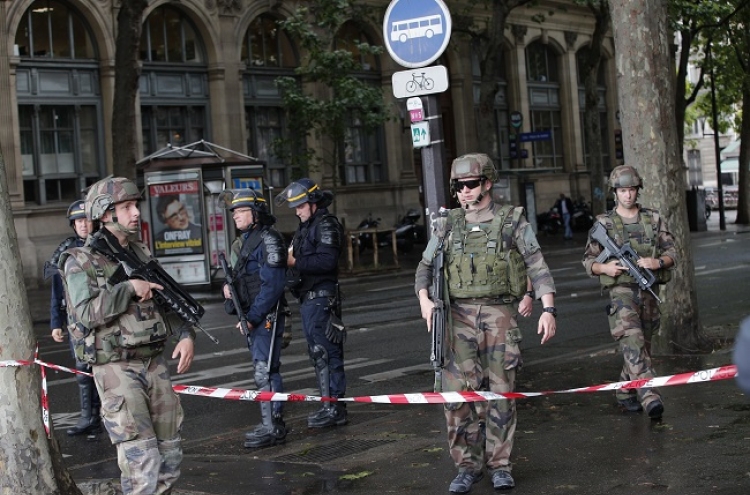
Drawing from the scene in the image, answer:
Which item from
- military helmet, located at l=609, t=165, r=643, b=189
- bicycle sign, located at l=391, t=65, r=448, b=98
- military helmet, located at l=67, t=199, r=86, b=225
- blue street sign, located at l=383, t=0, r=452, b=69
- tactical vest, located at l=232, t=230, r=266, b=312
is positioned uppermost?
blue street sign, located at l=383, t=0, r=452, b=69

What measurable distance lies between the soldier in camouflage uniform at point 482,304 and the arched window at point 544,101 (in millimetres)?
42418

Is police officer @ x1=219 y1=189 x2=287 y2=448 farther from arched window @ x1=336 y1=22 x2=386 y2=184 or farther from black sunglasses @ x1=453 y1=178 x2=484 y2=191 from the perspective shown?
arched window @ x1=336 y1=22 x2=386 y2=184

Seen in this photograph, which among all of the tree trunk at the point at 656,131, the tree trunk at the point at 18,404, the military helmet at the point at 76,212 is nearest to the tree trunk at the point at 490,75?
the tree trunk at the point at 656,131

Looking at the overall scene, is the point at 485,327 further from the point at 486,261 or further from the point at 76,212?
the point at 76,212

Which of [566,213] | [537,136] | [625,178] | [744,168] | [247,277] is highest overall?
[537,136]

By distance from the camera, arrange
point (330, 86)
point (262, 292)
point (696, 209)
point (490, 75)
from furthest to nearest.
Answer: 1. point (696, 209)
2. point (490, 75)
3. point (330, 86)
4. point (262, 292)

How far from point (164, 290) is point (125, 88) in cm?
1866

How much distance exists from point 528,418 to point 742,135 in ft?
131

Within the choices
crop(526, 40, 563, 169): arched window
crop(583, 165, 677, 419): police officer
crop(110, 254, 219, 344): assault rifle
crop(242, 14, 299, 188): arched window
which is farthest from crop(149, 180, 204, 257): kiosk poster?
crop(526, 40, 563, 169): arched window

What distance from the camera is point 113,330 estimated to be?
237 inches

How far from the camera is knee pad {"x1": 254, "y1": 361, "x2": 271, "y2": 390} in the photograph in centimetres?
866

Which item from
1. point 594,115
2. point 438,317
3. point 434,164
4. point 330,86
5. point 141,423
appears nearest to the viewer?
point 141,423

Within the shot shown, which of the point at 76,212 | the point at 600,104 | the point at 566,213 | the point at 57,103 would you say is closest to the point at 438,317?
the point at 76,212

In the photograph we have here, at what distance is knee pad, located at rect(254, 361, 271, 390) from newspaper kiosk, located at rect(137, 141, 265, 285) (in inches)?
674
